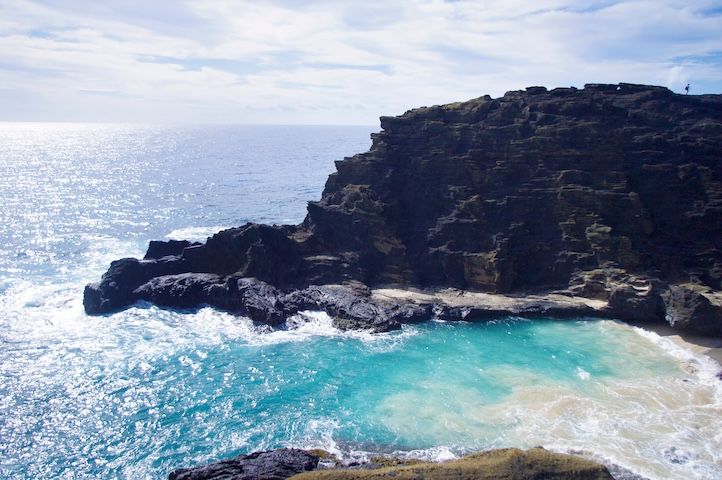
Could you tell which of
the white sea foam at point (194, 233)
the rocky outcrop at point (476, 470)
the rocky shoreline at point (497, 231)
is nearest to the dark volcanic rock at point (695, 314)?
the rocky shoreline at point (497, 231)

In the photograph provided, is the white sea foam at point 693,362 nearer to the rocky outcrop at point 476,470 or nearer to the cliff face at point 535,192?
the cliff face at point 535,192

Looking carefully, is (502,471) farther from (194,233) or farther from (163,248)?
(194,233)

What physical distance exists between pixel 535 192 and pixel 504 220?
4.88 m

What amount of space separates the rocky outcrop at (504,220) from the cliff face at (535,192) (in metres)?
0.16

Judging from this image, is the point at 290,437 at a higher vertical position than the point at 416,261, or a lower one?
lower

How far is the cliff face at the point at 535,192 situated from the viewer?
195 feet

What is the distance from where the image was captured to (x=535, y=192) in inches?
2532

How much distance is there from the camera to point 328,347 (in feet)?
168

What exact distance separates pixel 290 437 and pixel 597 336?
31218mm

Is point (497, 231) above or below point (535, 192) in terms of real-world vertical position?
below

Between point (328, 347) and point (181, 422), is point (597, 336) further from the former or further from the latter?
point (181, 422)

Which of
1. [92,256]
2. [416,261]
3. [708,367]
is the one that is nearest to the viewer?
[708,367]

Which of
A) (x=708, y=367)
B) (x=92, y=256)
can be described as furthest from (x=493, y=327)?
(x=92, y=256)

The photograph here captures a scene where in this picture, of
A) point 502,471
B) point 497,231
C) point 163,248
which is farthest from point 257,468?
point 163,248
